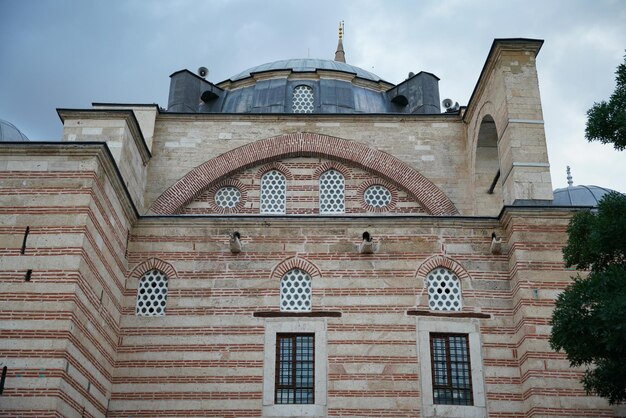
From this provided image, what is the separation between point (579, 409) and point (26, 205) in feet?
28.2

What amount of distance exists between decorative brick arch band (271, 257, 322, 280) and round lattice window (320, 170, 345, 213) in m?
2.28

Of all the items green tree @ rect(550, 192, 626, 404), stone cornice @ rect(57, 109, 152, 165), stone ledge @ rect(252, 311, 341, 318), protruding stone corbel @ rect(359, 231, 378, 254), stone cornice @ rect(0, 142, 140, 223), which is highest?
stone cornice @ rect(57, 109, 152, 165)

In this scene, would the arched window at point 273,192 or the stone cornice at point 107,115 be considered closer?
the stone cornice at point 107,115

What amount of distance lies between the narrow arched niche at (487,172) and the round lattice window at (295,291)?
405 cm

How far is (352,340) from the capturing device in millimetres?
12758

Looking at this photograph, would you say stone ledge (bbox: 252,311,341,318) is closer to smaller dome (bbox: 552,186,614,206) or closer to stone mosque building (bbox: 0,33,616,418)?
stone mosque building (bbox: 0,33,616,418)

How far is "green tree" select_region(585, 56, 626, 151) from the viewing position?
9.77 meters

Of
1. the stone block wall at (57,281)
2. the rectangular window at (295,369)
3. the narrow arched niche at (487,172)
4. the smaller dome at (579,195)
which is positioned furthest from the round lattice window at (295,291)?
the smaller dome at (579,195)

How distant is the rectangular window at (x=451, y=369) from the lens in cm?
1243

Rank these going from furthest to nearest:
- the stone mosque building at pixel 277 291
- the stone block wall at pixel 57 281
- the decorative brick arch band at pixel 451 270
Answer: the decorative brick arch band at pixel 451 270 → the stone mosque building at pixel 277 291 → the stone block wall at pixel 57 281

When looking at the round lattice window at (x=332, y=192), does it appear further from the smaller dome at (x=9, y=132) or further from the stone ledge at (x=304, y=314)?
the smaller dome at (x=9, y=132)

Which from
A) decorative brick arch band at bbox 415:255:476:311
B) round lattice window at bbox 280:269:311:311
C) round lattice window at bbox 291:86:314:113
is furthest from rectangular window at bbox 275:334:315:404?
round lattice window at bbox 291:86:314:113

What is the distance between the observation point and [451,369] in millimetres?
A: 12609

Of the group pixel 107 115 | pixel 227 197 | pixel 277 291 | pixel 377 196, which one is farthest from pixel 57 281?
pixel 377 196
